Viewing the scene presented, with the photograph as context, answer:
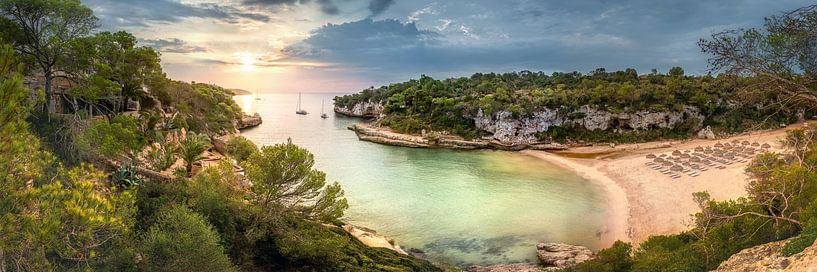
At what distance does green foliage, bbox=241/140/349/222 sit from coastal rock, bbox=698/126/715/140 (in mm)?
52775

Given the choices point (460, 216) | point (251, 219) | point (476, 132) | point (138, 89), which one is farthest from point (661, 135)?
point (138, 89)

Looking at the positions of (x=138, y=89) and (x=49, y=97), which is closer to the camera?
(x=49, y=97)

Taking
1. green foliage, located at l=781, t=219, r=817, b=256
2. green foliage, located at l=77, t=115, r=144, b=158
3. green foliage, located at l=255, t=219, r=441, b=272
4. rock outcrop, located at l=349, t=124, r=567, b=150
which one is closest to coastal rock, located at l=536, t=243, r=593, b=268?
green foliage, located at l=255, t=219, r=441, b=272

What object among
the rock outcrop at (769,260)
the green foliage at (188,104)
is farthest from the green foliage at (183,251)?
the green foliage at (188,104)

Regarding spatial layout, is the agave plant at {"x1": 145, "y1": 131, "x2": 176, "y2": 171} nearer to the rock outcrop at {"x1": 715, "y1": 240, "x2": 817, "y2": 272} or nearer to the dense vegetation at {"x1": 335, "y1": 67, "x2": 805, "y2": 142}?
the rock outcrop at {"x1": 715, "y1": 240, "x2": 817, "y2": 272}

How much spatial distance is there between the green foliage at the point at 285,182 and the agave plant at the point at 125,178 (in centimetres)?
487

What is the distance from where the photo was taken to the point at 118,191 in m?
18.5

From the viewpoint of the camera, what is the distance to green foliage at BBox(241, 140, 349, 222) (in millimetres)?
17953

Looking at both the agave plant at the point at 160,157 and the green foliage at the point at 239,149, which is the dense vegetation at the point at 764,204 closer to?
the agave plant at the point at 160,157

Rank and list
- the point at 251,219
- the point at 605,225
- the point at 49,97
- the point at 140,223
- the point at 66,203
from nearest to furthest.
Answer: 1. the point at 66,203
2. the point at 140,223
3. the point at 251,219
4. the point at 49,97
5. the point at 605,225

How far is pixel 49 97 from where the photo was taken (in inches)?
783

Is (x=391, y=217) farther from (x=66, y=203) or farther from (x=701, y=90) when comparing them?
(x=701, y=90)

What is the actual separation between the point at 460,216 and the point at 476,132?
32714 millimetres

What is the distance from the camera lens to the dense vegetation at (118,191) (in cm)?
870
